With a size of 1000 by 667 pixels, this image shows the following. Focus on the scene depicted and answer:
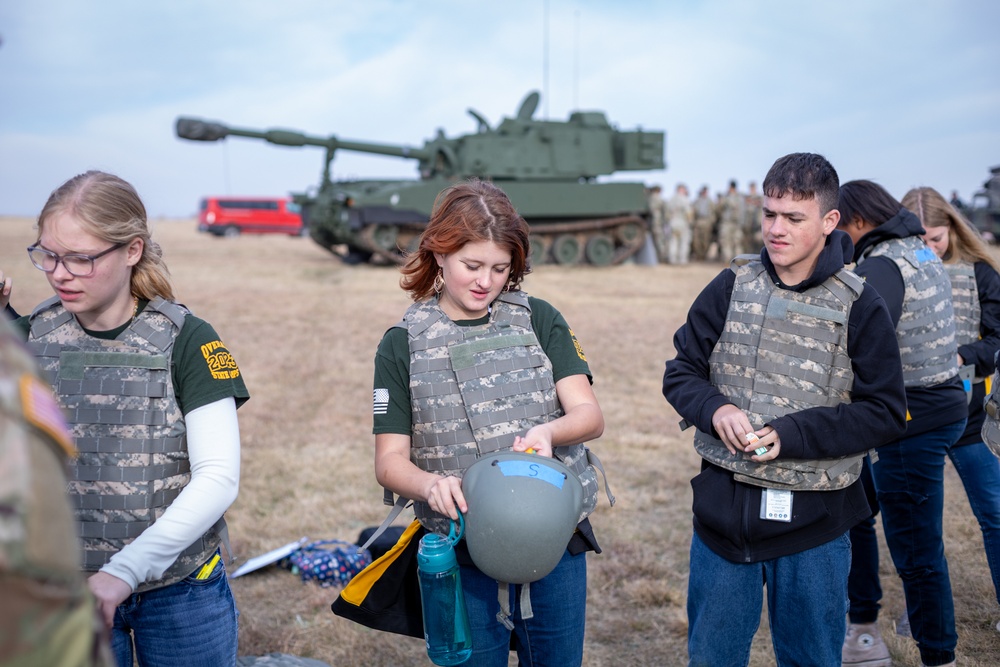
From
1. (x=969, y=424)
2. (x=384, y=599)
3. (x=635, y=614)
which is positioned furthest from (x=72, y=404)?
(x=969, y=424)

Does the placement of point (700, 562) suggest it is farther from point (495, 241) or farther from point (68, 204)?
point (68, 204)

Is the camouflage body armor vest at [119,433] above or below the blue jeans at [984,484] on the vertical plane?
above

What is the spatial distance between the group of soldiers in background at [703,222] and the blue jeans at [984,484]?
19961 millimetres

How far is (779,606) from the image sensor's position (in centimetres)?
278

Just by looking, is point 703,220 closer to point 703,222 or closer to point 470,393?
point 703,222

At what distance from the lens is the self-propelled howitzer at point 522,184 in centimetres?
2006

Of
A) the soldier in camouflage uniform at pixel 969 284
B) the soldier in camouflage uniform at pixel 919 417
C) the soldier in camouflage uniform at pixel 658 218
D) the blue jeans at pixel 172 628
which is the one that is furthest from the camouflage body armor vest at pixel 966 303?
the soldier in camouflage uniform at pixel 658 218

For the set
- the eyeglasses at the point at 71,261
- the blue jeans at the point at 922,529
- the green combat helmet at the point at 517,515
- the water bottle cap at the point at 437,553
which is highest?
the eyeglasses at the point at 71,261

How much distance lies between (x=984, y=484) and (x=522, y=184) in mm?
17944

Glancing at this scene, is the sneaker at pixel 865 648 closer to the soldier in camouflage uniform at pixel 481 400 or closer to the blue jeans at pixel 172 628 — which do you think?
the soldier in camouflage uniform at pixel 481 400

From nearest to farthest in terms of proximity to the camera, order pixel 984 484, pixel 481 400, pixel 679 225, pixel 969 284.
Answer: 1. pixel 481 400
2. pixel 984 484
3. pixel 969 284
4. pixel 679 225

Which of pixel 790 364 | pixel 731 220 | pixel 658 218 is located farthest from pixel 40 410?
pixel 731 220

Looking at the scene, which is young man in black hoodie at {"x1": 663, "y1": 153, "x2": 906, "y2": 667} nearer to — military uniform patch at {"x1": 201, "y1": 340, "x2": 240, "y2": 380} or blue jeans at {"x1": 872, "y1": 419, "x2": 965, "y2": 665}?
blue jeans at {"x1": 872, "y1": 419, "x2": 965, "y2": 665}

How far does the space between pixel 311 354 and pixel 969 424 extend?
342 inches
